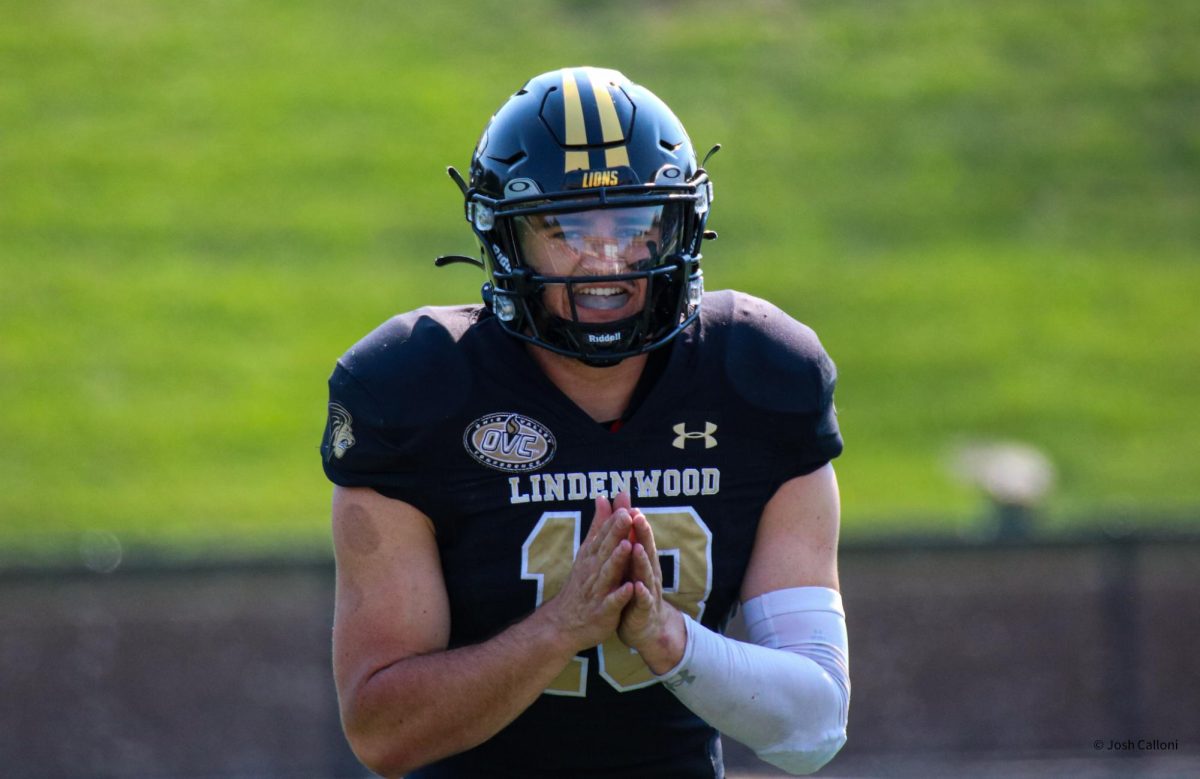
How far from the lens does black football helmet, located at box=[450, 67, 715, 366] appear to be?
256 centimetres

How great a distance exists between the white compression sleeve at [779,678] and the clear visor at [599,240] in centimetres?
62

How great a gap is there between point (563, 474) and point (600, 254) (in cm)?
38

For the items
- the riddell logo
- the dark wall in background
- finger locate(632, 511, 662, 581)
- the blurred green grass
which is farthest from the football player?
the blurred green grass

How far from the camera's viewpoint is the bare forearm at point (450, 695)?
2.37 m

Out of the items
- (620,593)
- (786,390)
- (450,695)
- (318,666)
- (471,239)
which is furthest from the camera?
(471,239)

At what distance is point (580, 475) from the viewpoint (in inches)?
101

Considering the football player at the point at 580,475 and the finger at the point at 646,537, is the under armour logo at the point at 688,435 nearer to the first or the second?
the football player at the point at 580,475

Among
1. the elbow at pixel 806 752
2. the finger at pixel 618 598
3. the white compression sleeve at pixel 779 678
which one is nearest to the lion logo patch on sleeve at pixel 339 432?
the finger at pixel 618 598

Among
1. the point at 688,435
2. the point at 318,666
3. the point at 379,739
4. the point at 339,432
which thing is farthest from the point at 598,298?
the point at 318,666

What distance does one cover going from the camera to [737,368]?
2.69 metres

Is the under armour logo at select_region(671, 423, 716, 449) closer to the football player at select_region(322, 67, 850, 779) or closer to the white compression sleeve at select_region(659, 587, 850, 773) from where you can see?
the football player at select_region(322, 67, 850, 779)

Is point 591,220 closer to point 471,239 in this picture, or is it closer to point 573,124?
point 573,124

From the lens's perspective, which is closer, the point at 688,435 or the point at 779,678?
the point at 779,678

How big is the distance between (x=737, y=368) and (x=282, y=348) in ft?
31.5
